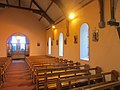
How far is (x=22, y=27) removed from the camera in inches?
484

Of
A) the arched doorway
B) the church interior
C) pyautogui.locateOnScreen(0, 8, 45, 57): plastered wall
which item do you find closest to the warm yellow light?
the church interior

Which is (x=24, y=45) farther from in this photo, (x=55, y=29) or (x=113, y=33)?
(x=113, y=33)

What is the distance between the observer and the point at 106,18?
414 centimetres

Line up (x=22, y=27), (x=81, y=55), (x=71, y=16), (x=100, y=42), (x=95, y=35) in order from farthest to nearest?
(x=22, y=27), (x=71, y=16), (x=81, y=55), (x=95, y=35), (x=100, y=42)

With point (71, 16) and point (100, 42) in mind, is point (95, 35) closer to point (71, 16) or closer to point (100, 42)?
point (100, 42)

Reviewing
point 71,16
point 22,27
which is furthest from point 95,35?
point 22,27

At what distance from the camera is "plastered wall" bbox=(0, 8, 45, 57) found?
38.4 feet

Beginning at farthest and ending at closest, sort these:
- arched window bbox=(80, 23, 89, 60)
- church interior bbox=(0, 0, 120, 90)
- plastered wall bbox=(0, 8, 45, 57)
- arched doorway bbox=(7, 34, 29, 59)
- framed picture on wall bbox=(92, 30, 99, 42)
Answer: arched doorway bbox=(7, 34, 29, 59) < plastered wall bbox=(0, 8, 45, 57) < arched window bbox=(80, 23, 89, 60) < framed picture on wall bbox=(92, 30, 99, 42) < church interior bbox=(0, 0, 120, 90)

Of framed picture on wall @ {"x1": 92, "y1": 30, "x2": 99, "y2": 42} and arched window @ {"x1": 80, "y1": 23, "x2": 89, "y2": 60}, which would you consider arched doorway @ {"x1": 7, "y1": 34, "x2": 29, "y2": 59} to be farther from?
framed picture on wall @ {"x1": 92, "y1": 30, "x2": 99, "y2": 42}

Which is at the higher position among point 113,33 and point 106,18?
point 106,18

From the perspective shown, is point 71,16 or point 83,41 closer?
point 83,41

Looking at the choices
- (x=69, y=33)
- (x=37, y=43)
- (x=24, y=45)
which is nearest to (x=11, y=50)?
(x=24, y=45)

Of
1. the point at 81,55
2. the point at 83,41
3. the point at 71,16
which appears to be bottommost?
the point at 81,55

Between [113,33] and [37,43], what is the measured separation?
31.3 feet
